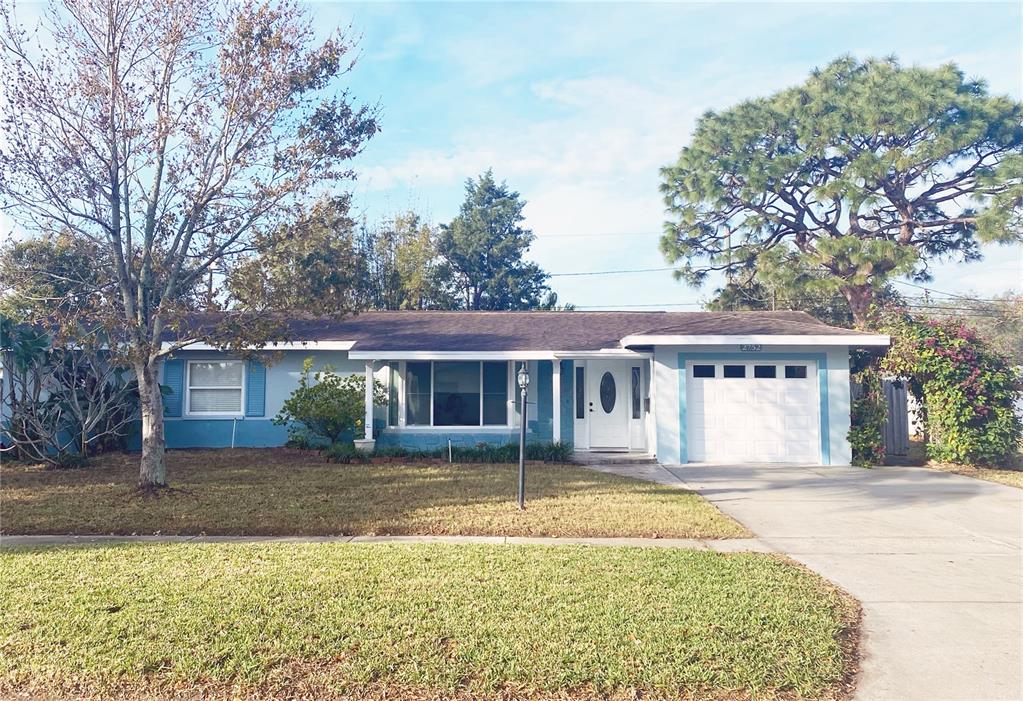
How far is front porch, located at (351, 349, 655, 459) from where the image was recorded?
50.5 ft

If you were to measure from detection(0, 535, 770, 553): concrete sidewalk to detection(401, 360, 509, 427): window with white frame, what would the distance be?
8.06m

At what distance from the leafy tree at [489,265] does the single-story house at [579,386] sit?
1778cm

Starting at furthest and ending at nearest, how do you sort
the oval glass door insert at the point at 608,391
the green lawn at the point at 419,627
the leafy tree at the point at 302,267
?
the oval glass door insert at the point at 608,391
the leafy tree at the point at 302,267
the green lawn at the point at 419,627

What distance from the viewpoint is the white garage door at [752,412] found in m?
14.2

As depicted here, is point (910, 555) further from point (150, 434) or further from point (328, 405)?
point (328, 405)

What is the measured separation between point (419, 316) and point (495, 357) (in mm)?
4784

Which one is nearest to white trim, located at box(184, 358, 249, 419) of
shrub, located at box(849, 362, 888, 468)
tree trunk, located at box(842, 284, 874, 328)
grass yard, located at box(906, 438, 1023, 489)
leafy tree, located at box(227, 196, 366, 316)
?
leafy tree, located at box(227, 196, 366, 316)

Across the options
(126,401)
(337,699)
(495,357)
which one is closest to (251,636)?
(337,699)

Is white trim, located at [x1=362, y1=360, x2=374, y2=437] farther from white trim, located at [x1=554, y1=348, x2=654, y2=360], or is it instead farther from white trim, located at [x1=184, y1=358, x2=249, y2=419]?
white trim, located at [x1=554, y1=348, x2=654, y2=360]

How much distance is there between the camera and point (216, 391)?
16125mm

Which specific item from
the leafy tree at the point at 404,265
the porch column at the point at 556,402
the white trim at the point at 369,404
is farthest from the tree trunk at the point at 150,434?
the leafy tree at the point at 404,265

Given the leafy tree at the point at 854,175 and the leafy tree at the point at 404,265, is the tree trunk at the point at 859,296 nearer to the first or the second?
the leafy tree at the point at 854,175

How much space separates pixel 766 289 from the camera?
27688 mm

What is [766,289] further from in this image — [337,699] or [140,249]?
[337,699]
